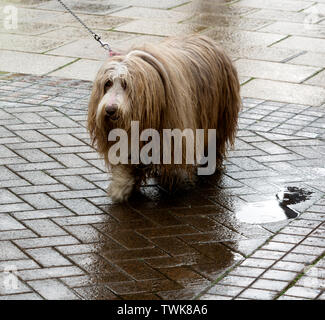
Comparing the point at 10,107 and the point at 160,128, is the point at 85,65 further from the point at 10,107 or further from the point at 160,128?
the point at 160,128

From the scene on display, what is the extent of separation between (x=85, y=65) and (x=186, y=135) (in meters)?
3.73

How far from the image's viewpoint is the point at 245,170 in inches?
258

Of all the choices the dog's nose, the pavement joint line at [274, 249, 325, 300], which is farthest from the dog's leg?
the pavement joint line at [274, 249, 325, 300]

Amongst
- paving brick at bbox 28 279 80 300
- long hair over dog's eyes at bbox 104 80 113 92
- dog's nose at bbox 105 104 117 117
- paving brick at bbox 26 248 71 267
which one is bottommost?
paving brick at bbox 28 279 80 300

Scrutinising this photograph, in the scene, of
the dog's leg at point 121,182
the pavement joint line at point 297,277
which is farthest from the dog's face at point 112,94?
the pavement joint line at point 297,277

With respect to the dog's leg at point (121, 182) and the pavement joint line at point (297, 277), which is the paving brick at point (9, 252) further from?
the pavement joint line at point (297, 277)

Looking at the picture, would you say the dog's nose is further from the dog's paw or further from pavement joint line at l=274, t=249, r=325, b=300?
pavement joint line at l=274, t=249, r=325, b=300

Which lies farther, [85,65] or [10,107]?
[85,65]

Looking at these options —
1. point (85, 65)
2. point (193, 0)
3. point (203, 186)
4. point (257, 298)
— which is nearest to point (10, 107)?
point (85, 65)

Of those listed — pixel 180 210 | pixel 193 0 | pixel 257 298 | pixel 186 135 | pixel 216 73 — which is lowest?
pixel 257 298

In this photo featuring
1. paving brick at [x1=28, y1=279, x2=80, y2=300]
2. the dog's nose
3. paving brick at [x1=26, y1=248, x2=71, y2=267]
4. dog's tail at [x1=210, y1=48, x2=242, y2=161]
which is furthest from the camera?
A: dog's tail at [x1=210, y1=48, x2=242, y2=161]

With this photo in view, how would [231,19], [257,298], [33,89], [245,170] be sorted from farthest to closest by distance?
[231,19] → [33,89] → [245,170] → [257,298]

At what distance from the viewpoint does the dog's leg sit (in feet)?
19.2
